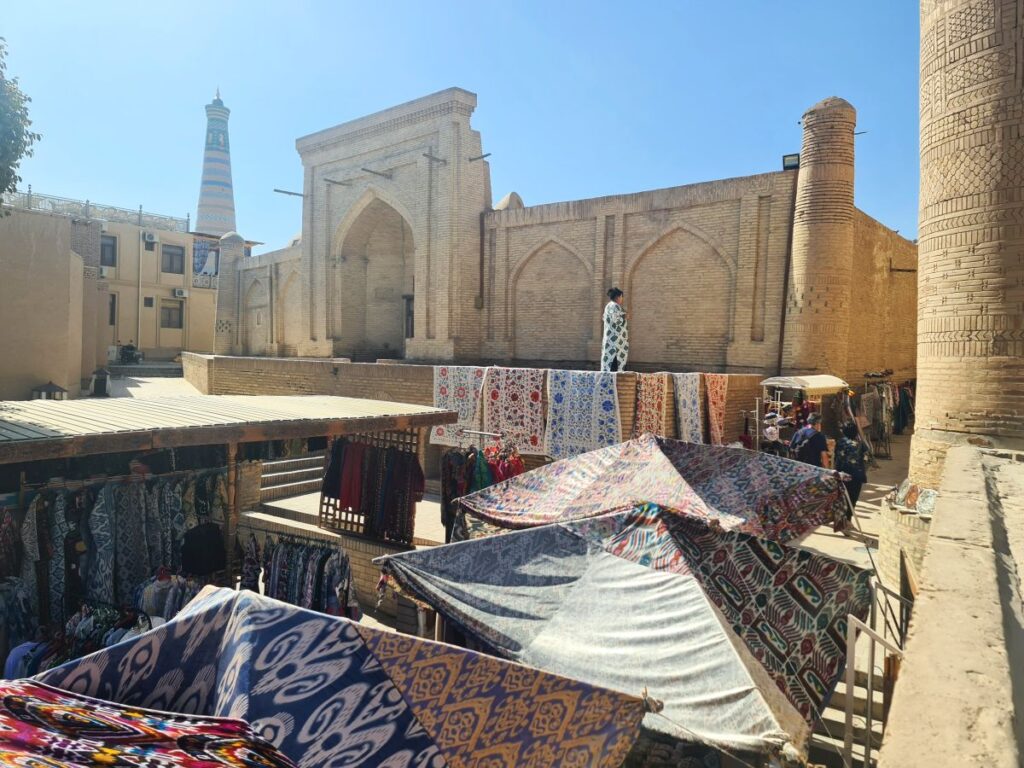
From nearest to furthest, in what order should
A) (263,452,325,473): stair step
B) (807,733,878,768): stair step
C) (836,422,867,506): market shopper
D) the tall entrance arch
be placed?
(807,733,878,768): stair step < (836,422,867,506): market shopper < (263,452,325,473): stair step < the tall entrance arch

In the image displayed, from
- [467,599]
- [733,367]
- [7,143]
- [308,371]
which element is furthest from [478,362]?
[467,599]

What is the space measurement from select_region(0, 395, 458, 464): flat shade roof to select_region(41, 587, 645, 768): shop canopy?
6.71ft

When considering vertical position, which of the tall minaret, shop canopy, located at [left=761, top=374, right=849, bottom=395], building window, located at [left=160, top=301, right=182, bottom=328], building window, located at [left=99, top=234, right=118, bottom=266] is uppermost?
the tall minaret

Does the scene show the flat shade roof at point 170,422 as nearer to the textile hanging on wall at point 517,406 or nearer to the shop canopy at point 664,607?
the shop canopy at point 664,607

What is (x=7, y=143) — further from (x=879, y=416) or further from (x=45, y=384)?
(x=879, y=416)

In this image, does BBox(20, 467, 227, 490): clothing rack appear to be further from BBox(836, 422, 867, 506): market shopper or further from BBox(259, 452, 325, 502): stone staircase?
BBox(836, 422, 867, 506): market shopper

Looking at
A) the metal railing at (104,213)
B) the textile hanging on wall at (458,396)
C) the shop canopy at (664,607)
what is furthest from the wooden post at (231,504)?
the metal railing at (104,213)

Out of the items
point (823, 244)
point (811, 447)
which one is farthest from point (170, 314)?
point (811, 447)

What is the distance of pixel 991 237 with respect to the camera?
546 cm

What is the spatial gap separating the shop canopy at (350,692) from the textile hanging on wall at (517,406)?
7.99 meters

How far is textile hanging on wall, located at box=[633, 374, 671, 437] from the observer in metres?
9.44

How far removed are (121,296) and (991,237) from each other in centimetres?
2898

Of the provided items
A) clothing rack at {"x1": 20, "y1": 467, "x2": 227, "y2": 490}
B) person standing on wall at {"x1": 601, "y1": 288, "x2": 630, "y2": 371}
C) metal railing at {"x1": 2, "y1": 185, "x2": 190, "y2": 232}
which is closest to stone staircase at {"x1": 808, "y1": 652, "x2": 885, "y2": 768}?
clothing rack at {"x1": 20, "y1": 467, "x2": 227, "y2": 490}

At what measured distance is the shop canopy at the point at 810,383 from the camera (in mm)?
9234
